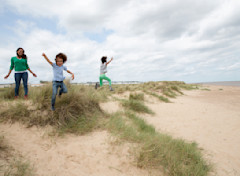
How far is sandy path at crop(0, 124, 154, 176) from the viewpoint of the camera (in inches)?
87.8

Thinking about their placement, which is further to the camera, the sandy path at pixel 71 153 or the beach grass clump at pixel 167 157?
the beach grass clump at pixel 167 157

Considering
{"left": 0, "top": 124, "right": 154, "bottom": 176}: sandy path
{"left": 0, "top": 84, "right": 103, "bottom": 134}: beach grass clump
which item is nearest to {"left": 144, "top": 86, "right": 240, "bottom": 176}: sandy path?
{"left": 0, "top": 124, "right": 154, "bottom": 176}: sandy path

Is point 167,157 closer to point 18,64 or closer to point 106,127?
point 106,127

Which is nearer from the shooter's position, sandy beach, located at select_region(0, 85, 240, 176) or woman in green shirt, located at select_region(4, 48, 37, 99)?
sandy beach, located at select_region(0, 85, 240, 176)

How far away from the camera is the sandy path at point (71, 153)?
2230 millimetres

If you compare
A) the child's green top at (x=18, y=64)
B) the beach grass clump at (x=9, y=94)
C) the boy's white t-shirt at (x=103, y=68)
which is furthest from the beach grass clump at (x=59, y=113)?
the boy's white t-shirt at (x=103, y=68)

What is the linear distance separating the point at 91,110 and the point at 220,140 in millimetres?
3812

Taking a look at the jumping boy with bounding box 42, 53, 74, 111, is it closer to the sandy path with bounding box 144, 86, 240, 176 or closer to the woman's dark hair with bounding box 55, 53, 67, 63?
the woman's dark hair with bounding box 55, 53, 67, 63

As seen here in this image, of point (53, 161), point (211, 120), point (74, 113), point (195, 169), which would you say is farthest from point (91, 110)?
point (211, 120)

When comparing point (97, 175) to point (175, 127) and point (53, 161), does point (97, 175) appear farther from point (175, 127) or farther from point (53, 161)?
point (175, 127)

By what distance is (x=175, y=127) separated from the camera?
16.4ft

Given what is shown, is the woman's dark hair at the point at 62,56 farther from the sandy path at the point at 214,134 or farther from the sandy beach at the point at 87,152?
the sandy path at the point at 214,134

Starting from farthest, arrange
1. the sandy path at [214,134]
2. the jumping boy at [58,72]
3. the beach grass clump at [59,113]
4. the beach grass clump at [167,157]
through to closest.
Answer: the jumping boy at [58,72] < the beach grass clump at [59,113] < the sandy path at [214,134] < the beach grass clump at [167,157]

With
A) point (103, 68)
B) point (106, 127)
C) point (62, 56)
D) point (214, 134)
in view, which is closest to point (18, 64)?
point (62, 56)
